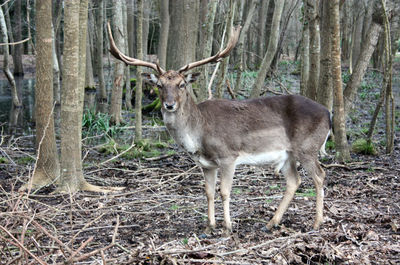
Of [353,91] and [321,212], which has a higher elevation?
[353,91]

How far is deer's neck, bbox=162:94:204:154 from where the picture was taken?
19.7ft

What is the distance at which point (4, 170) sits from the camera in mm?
9203

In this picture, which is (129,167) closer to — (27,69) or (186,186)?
(186,186)

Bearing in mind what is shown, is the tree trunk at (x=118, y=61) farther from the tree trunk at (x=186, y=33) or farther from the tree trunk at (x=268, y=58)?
the tree trunk at (x=268, y=58)

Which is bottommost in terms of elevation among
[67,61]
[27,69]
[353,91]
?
[27,69]

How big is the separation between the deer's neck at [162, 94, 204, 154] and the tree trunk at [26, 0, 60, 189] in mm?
2544

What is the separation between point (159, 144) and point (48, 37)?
185 inches

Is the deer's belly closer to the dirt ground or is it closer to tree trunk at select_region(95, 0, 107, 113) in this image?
the dirt ground

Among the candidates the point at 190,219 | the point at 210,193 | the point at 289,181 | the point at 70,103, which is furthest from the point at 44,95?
the point at 289,181

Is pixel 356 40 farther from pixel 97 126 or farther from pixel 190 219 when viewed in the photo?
pixel 190 219

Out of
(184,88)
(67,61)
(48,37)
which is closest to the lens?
(184,88)

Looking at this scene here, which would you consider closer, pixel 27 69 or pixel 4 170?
pixel 4 170

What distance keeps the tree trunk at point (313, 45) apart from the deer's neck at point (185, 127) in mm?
5602

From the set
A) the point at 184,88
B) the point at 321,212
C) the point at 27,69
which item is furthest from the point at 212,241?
the point at 27,69
